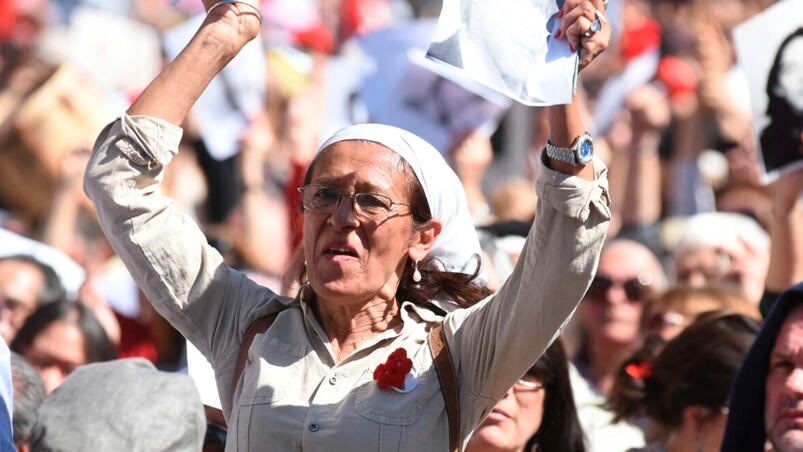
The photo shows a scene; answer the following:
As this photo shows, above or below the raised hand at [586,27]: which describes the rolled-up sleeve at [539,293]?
below

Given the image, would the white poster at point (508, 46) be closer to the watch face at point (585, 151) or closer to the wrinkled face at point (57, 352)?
the watch face at point (585, 151)

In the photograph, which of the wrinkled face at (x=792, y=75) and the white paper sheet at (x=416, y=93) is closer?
the wrinkled face at (x=792, y=75)

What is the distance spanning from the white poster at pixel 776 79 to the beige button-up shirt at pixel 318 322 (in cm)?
240

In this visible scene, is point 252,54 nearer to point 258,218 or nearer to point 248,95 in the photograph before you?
point 248,95

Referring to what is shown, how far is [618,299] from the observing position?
6805mm

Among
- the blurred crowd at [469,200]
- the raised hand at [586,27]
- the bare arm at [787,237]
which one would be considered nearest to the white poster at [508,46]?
the raised hand at [586,27]

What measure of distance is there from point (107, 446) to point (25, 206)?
193 inches

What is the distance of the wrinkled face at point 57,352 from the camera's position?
5559 millimetres

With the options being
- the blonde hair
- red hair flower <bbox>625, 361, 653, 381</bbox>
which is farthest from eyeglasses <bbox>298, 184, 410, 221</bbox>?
the blonde hair

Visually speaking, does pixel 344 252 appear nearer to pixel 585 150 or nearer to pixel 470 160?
pixel 585 150

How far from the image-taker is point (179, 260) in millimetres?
3400

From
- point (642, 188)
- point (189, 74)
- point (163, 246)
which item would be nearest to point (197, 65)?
point (189, 74)

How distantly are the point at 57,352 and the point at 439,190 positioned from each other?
2.46m

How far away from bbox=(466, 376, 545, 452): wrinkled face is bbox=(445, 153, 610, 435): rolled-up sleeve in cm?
112
